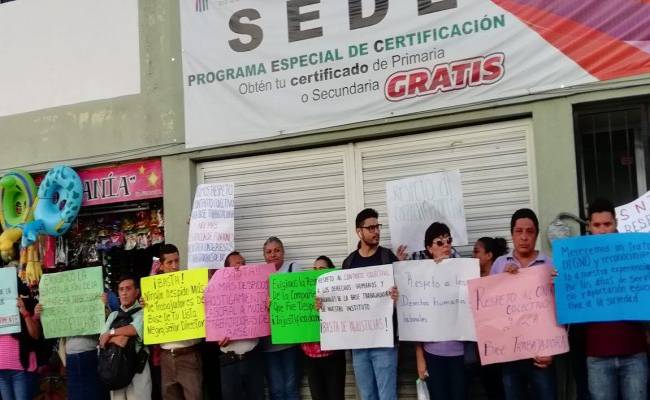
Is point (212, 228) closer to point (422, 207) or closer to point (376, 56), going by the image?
point (422, 207)

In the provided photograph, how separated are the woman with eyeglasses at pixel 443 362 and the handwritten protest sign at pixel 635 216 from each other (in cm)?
141


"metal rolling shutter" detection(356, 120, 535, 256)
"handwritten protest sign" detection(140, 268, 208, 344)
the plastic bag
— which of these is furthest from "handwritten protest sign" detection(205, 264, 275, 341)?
the plastic bag

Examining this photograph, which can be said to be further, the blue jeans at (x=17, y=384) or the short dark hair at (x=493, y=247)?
the blue jeans at (x=17, y=384)

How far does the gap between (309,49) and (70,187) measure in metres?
3.41

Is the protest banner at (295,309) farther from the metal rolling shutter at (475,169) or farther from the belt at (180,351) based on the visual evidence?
the metal rolling shutter at (475,169)

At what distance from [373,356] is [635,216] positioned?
2.44 m

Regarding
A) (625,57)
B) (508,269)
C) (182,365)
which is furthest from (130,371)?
(625,57)

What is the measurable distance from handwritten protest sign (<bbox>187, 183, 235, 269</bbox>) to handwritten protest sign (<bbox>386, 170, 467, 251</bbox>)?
1.73 metres

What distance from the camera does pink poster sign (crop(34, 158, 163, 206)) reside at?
8828 millimetres

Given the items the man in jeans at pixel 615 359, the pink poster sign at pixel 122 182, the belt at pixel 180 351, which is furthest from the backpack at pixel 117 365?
the man in jeans at pixel 615 359

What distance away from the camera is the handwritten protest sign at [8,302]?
786cm

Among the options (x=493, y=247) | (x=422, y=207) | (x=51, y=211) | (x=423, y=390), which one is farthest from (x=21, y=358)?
(x=493, y=247)

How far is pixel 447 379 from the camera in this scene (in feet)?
19.3

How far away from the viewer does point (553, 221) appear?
21.6 ft
